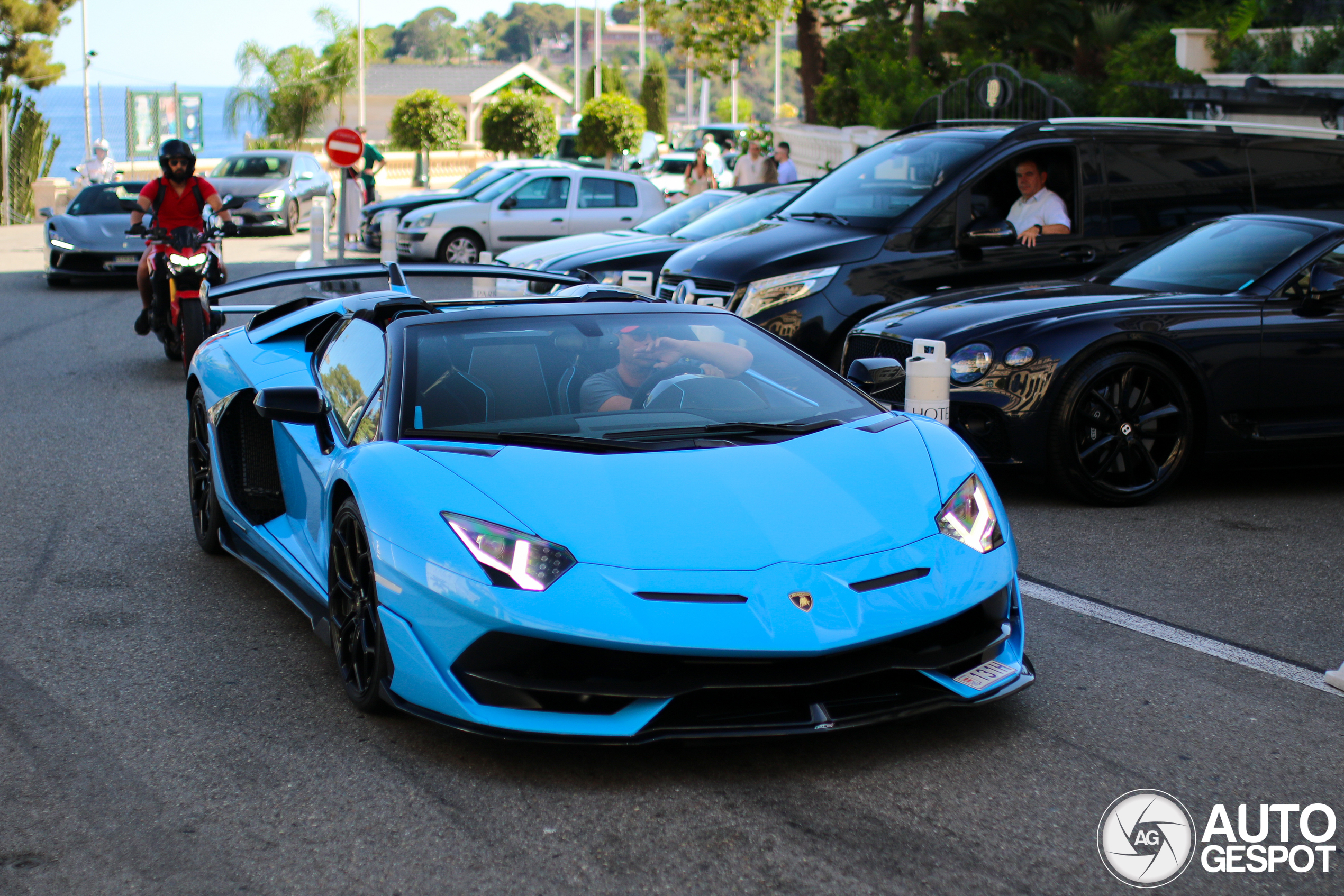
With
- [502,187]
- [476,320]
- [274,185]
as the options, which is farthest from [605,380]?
[274,185]

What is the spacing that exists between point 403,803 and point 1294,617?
11.0ft

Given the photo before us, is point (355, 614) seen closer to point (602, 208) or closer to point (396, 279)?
point (396, 279)

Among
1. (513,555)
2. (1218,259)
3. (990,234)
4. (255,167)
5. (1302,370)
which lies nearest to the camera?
(513,555)

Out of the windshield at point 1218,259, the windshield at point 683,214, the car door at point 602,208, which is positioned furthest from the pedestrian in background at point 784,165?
the windshield at point 1218,259

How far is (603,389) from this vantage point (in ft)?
15.3

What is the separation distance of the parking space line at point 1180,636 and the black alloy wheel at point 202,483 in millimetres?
3265

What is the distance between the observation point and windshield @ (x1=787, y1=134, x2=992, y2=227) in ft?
31.3

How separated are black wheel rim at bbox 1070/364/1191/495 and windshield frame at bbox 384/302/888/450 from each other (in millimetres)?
2275

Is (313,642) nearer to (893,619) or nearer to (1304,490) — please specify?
(893,619)

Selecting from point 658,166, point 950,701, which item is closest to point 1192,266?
point 950,701

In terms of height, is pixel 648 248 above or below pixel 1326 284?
above

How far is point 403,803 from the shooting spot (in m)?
3.52

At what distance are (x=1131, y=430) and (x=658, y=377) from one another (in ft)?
10.1

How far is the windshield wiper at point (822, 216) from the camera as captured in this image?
977cm
